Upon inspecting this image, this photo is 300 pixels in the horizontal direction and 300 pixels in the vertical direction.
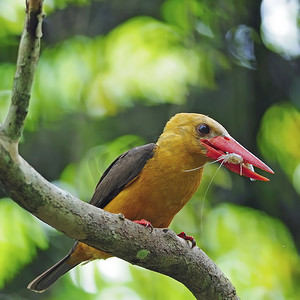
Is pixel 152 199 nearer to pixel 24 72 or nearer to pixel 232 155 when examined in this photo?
pixel 232 155

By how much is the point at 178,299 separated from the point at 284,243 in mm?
1452

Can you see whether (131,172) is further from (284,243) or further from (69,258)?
(284,243)

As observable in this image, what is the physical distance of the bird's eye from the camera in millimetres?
4406

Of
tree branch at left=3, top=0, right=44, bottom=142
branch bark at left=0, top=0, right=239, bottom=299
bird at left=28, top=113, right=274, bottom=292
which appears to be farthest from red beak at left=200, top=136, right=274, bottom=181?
tree branch at left=3, top=0, right=44, bottom=142

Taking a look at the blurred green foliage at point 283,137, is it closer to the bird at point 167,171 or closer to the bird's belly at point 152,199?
the bird at point 167,171

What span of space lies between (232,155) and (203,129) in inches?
11.8

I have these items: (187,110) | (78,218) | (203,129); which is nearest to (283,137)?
(187,110)

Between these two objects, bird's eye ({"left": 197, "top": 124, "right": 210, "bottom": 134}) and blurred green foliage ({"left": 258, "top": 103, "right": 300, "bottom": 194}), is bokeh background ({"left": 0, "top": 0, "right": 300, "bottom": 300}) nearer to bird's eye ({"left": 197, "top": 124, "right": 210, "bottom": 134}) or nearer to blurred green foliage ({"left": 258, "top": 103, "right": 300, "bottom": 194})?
blurred green foliage ({"left": 258, "top": 103, "right": 300, "bottom": 194})

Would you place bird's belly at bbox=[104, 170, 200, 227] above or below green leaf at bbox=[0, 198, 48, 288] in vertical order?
above

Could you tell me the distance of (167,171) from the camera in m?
4.23

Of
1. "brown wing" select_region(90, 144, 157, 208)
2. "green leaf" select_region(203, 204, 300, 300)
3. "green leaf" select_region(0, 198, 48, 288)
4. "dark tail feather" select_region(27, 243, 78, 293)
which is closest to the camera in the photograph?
"brown wing" select_region(90, 144, 157, 208)

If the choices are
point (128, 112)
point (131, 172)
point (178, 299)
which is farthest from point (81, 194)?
point (131, 172)

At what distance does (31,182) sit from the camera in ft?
9.41

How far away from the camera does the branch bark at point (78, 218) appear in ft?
8.83
